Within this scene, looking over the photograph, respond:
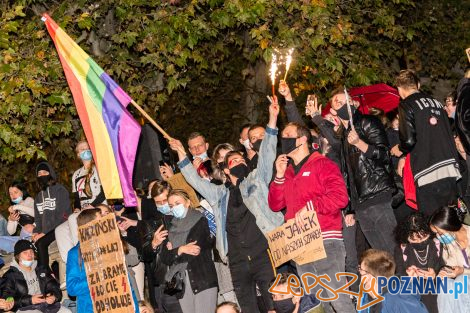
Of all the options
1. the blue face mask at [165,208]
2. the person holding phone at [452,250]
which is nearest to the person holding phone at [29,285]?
the blue face mask at [165,208]

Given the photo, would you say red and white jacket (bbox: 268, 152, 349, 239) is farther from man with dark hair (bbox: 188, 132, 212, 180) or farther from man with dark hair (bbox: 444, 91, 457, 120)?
man with dark hair (bbox: 188, 132, 212, 180)

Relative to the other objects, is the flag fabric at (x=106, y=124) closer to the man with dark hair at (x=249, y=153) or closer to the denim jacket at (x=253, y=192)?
the denim jacket at (x=253, y=192)

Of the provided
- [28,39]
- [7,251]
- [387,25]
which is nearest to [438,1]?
[387,25]

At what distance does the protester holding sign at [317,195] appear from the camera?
1007 cm

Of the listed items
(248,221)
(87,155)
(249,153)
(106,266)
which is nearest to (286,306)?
(248,221)

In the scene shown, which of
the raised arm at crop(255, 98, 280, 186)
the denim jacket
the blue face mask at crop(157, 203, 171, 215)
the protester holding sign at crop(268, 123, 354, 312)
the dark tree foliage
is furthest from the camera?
the dark tree foliage

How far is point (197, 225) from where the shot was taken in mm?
11312

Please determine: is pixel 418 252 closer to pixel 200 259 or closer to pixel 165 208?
pixel 200 259

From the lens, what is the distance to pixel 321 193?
33.4ft

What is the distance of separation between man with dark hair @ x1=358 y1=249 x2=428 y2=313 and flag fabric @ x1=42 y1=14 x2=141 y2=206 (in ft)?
10.1

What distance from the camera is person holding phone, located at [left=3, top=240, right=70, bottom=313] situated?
1248cm

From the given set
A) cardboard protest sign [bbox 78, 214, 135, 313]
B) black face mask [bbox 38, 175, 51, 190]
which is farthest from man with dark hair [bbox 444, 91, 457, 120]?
black face mask [bbox 38, 175, 51, 190]

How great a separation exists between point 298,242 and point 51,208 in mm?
5138

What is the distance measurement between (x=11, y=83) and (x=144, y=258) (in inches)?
143
